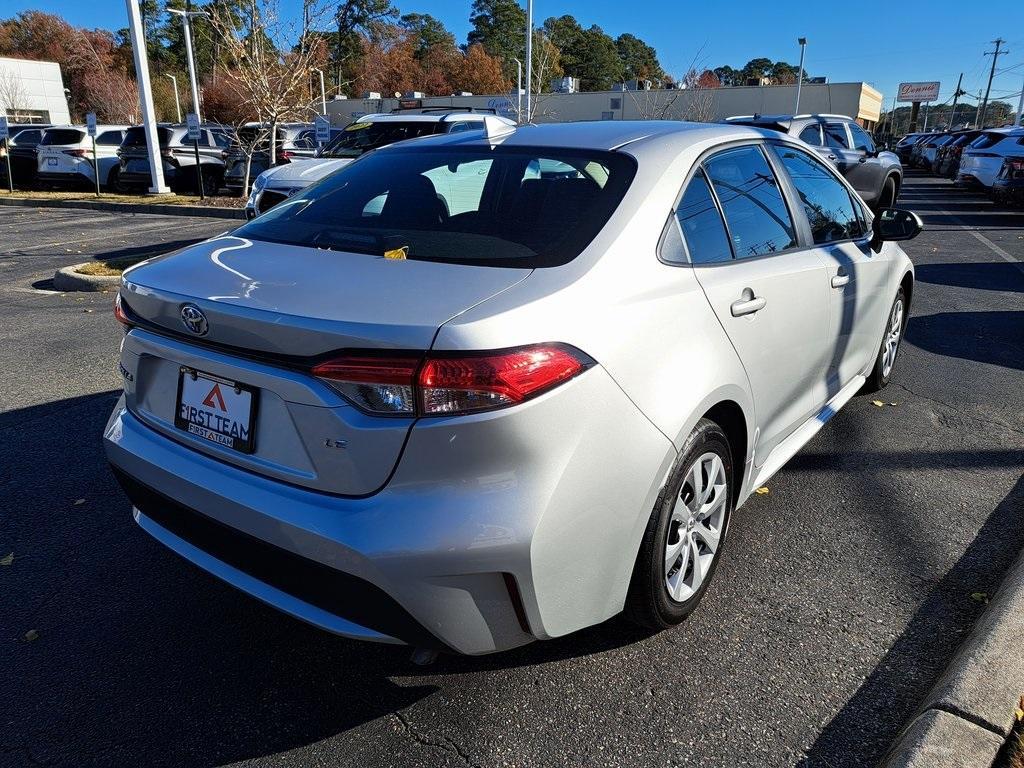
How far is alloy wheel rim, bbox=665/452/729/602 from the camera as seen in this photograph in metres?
2.49


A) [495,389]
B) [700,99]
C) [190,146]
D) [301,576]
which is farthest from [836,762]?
[700,99]

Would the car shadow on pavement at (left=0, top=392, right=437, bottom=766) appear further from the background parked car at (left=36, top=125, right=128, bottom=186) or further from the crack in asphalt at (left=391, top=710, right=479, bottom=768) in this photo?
the background parked car at (left=36, top=125, right=128, bottom=186)

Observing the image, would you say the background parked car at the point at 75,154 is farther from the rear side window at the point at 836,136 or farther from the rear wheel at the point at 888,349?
the rear wheel at the point at 888,349

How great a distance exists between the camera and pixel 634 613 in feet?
7.99

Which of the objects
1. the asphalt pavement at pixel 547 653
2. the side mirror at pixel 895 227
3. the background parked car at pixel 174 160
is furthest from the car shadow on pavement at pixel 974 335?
the background parked car at pixel 174 160

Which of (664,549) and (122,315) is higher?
(122,315)

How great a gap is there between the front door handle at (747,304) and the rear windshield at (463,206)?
567mm

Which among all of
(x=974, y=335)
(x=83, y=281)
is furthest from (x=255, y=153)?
(x=974, y=335)

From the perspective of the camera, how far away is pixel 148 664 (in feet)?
8.13

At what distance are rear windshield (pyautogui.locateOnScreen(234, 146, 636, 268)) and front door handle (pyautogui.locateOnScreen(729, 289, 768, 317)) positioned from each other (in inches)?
22.3

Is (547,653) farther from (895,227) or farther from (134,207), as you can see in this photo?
(134,207)

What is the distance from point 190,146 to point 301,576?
744 inches

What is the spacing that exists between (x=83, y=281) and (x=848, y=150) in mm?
11743

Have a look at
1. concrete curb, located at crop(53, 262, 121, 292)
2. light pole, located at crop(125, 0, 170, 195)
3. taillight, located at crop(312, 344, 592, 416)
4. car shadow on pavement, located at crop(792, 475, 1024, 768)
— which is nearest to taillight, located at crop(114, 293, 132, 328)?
taillight, located at crop(312, 344, 592, 416)
